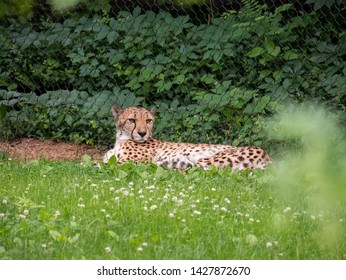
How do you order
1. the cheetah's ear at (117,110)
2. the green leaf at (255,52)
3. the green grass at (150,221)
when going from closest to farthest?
the green grass at (150,221) < the cheetah's ear at (117,110) < the green leaf at (255,52)

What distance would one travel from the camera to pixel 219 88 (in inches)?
316

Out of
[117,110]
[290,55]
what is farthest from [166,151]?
[290,55]

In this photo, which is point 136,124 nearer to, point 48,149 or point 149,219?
point 48,149

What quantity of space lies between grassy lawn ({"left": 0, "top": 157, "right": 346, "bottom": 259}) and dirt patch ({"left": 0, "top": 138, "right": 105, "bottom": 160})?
6.66ft

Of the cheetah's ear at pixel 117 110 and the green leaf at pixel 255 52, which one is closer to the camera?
the cheetah's ear at pixel 117 110

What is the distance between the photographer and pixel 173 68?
8586 millimetres

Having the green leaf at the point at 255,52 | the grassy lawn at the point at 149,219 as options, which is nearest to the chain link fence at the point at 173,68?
the green leaf at the point at 255,52

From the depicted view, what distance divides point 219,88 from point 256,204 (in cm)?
372

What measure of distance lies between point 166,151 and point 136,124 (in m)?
0.44

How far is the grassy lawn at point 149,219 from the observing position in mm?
3219

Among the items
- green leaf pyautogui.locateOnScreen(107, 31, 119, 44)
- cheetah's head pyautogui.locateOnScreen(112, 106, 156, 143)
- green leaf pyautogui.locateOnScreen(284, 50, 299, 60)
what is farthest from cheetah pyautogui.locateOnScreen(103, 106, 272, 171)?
green leaf pyautogui.locateOnScreen(284, 50, 299, 60)

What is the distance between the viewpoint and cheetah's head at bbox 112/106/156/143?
7055 millimetres

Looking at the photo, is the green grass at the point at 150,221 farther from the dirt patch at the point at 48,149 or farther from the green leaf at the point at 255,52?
the green leaf at the point at 255,52
